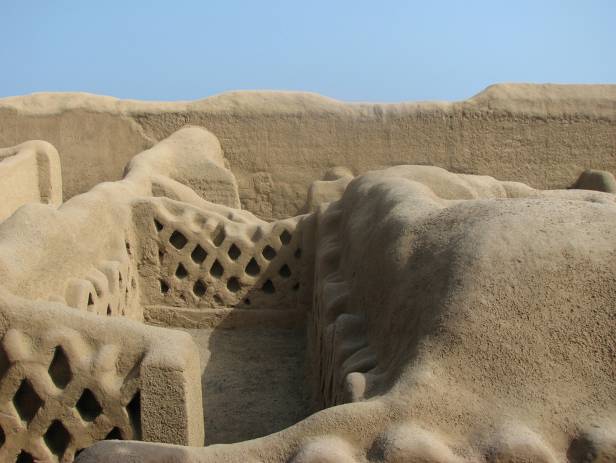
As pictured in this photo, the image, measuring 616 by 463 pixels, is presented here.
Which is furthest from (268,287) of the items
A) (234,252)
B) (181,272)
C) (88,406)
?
(88,406)

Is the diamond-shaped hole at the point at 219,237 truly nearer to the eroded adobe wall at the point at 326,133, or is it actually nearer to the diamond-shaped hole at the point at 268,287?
the diamond-shaped hole at the point at 268,287

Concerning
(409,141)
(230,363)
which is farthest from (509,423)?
(409,141)

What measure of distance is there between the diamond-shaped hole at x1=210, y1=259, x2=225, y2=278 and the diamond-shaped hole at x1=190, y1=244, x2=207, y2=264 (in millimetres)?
96

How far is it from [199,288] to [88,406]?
275 centimetres

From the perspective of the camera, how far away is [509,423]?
6.52ft

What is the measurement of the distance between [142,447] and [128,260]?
3.07 m

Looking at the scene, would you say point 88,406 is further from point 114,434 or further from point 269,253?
point 269,253

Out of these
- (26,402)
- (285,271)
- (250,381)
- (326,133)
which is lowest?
(250,381)

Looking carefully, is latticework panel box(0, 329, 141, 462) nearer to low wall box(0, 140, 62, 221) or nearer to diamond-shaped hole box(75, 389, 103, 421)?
diamond-shaped hole box(75, 389, 103, 421)

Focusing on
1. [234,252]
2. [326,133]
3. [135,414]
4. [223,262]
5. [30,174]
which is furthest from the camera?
[326,133]

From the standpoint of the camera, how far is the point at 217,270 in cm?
536

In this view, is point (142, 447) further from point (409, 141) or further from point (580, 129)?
point (580, 129)

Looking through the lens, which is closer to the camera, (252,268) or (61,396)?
(61,396)

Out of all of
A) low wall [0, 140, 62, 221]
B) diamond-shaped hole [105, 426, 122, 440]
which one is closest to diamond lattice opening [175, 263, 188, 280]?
low wall [0, 140, 62, 221]
